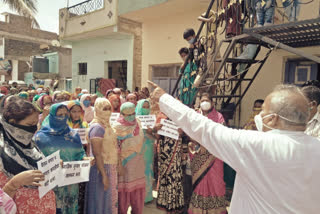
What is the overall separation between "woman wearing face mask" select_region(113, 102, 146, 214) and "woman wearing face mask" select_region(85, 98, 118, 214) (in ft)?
0.66

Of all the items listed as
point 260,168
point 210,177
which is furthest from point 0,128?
point 210,177

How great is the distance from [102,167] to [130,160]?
564 millimetres

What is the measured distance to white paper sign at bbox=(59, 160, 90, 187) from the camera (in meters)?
2.25

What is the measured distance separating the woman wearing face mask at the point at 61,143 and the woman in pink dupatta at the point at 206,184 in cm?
164

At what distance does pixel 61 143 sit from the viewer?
2398 mm

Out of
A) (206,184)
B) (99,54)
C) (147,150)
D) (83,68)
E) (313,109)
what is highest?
(99,54)

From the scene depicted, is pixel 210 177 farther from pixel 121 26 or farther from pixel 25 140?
pixel 121 26

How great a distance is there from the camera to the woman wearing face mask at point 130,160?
3.12m

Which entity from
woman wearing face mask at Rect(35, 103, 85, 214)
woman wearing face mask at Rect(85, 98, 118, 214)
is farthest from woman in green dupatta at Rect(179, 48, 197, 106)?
woman wearing face mask at Rect(35, 103, 85, 214)

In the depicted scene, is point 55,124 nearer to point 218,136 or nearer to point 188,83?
point 218,136

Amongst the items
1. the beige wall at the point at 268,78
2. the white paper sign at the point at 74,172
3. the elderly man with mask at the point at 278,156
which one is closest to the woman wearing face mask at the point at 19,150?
the white paper sign at the point at 74,172

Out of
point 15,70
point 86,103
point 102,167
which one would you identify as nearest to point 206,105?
point 102,167

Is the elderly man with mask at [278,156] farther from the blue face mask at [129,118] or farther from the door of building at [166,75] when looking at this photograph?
the door of building at [166,75]

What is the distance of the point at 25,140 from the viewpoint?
6.09 ft
